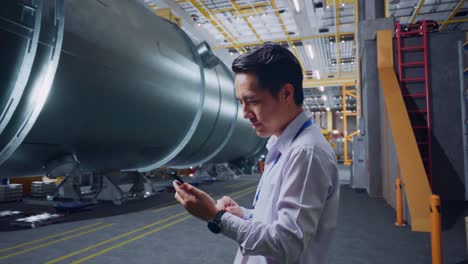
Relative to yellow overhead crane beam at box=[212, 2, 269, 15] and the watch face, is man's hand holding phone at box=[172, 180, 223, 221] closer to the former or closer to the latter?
the watch face

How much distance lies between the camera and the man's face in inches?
49.0

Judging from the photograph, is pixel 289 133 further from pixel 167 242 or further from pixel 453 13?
pixel 453 13

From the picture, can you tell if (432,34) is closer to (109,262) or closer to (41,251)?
(109,262)

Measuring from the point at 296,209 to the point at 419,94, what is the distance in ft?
23.6

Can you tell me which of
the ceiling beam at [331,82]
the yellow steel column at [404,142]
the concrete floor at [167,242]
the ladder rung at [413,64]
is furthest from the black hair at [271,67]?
the ceiling beam at [331,82]

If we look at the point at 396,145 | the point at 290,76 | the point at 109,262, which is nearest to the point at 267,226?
the point at 290,76

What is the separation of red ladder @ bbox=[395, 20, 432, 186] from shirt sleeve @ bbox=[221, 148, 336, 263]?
271 inches

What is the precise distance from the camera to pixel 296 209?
3.48ft

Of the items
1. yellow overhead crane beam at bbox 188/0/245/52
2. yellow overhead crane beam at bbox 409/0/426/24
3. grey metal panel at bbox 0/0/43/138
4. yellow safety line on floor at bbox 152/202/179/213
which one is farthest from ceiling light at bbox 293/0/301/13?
grey metal panel at bbox 0/0/43/138

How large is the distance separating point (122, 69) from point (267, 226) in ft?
14.4

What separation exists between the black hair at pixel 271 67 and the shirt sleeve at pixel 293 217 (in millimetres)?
266

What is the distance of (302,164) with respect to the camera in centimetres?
110

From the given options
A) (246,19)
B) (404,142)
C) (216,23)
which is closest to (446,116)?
(404,142)

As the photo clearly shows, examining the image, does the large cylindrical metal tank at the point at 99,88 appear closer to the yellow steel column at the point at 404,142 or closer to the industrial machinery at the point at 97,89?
the industrial machinery at the point at 97,89
